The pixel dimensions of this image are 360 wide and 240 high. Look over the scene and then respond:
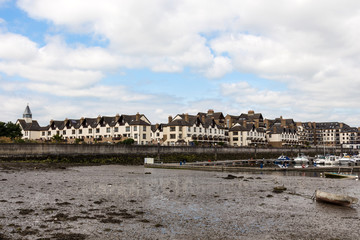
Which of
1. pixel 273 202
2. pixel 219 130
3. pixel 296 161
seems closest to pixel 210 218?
pixel 273 202

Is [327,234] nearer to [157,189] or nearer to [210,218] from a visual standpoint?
[210,218]

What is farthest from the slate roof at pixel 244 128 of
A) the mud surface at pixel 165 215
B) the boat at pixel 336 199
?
the boat at pixel 336 199

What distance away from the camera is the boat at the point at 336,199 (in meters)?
24.3

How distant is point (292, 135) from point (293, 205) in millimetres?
177812

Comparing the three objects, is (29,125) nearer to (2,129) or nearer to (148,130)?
(2,129)

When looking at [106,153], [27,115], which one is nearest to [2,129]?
[106,153]

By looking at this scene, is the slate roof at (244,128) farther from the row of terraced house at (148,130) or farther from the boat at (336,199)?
the boat at (336,199)

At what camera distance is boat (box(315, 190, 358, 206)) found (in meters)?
24.3

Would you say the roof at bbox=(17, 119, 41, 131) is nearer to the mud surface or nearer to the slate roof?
the slate roof

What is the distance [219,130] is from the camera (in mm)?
145625

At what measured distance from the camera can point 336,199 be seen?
25016 millimetres

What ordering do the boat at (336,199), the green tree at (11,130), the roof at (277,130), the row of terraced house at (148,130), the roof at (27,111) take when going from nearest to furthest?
the boat at (336,199) → the green tree at (11,130) → the row of terraced house at (148,130) → the roof at (27,111) → the roof at (277,130)

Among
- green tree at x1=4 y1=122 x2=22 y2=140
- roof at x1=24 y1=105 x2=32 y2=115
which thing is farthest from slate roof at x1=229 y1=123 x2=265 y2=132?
roof at x1=24 y1=105 x2=32 y2=115

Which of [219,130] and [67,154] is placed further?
[219,130]
